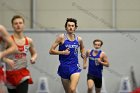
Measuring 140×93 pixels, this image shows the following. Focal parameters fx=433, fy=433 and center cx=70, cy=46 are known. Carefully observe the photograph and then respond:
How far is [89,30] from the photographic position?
1068cm

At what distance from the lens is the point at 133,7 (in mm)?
10938

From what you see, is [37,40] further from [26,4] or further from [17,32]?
[17,32]

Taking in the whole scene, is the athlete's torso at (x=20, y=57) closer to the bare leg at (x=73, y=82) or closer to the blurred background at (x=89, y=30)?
the bare leg at (x=73, y=82)

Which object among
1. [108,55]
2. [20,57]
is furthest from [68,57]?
[108,55]

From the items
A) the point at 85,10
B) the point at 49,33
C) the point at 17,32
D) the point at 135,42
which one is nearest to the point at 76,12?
the point at 85,10

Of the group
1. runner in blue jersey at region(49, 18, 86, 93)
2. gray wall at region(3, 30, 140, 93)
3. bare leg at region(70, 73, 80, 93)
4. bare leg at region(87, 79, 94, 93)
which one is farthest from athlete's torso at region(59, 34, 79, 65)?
gray wall at region(3, 30, 140, 93)

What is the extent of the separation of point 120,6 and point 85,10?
0.90 metres

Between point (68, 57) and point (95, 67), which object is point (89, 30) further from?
point (68, 57)

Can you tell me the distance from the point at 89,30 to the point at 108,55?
0.77 meters

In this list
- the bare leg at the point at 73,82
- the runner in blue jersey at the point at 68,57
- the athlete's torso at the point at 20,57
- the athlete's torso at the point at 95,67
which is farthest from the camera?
the athlete's torso at the point at 95,67

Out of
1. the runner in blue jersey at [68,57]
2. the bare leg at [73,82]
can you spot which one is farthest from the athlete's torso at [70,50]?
the bare leg at [73,82]

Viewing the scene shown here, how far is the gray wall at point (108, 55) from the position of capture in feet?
34.7

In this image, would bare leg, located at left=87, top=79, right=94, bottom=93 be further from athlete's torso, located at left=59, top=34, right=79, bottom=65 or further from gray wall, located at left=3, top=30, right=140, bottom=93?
gray wall, located at left=3, top=30, right=140, bottom=93

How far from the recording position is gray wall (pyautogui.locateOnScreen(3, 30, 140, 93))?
10578 mm
